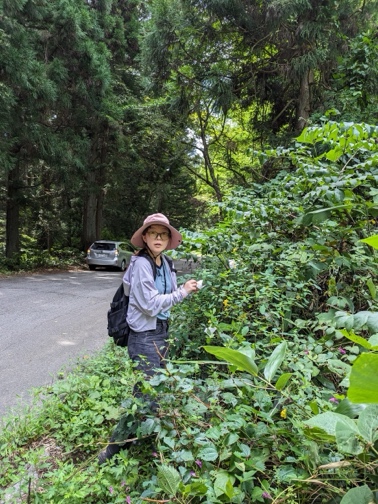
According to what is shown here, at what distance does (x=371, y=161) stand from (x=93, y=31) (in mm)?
16058

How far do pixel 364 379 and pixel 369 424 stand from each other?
1.30ft

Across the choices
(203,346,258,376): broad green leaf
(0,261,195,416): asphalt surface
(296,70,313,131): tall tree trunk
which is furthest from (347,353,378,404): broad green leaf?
(296,70,313,131): tall tree trunk

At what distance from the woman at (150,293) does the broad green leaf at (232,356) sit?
1599 mm

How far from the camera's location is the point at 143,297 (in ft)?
8.19

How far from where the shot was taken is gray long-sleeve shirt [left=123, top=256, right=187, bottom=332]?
2496 mm

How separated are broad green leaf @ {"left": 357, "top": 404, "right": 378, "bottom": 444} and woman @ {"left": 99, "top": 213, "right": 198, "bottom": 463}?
166 centimetres

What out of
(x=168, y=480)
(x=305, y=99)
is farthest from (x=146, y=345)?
(x=305, y=99)

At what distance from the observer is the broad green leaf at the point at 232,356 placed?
2.63 feet

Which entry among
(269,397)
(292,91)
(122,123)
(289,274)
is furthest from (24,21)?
(269,397)

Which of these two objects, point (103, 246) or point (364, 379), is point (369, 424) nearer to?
point (364, 379)

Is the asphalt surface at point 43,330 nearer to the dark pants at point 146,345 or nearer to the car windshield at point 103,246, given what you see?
the dark pants at point 146,345

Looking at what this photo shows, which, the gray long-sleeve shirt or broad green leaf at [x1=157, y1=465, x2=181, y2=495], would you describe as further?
the gray long-sleeve shirt

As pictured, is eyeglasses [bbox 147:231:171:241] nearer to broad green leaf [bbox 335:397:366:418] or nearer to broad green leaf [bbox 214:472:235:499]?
broad green leaf [bbox 214:472:235:499]

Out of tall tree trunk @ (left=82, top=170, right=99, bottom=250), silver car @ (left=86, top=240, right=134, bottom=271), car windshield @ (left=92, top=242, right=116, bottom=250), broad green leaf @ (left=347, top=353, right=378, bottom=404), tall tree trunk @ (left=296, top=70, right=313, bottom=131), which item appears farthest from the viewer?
tall tree trunk @ (left=82, top=170, right=99, bottom=250)
